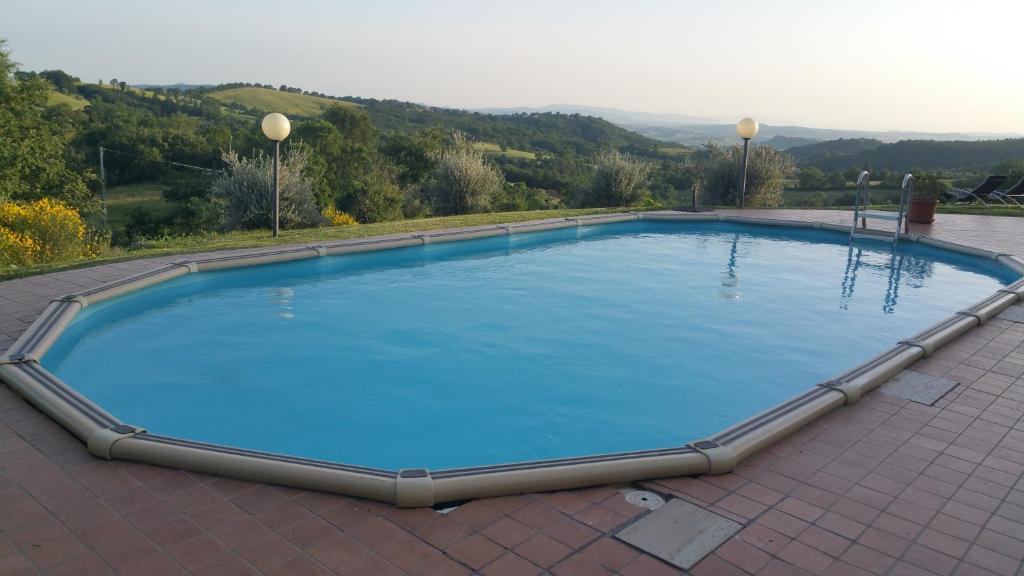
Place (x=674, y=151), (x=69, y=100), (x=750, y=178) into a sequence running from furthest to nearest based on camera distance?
1. (x=69, y=100)
2. (x=674, y=151)
3. (x=750, y=178)

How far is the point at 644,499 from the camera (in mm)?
3010

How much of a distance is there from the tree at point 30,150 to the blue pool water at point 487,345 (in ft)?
53.8

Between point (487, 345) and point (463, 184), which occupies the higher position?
point (463, 184)

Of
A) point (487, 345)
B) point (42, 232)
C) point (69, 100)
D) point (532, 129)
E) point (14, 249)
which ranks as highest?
point (532, 129)

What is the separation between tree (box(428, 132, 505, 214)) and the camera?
46.3 feet

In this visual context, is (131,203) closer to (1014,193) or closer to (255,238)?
(255,238)

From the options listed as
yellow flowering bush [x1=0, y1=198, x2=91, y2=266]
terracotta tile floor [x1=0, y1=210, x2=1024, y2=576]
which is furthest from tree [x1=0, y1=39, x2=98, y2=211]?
terracotta tile floor [x1=0, y1=210, x2=1024, y2=576]

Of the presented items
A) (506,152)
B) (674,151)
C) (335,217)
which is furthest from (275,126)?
(674,151)

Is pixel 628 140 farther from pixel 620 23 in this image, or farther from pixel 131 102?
pixel 131 102

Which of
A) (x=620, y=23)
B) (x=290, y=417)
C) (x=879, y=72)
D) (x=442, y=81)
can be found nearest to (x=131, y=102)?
(x=442, y=81)

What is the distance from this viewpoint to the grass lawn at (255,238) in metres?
7.79

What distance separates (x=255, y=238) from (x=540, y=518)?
26.3 ft

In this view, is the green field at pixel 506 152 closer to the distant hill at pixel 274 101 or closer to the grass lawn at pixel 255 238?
the distant hill at pixel 274 101

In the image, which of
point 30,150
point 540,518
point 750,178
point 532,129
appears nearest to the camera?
point 540,518
